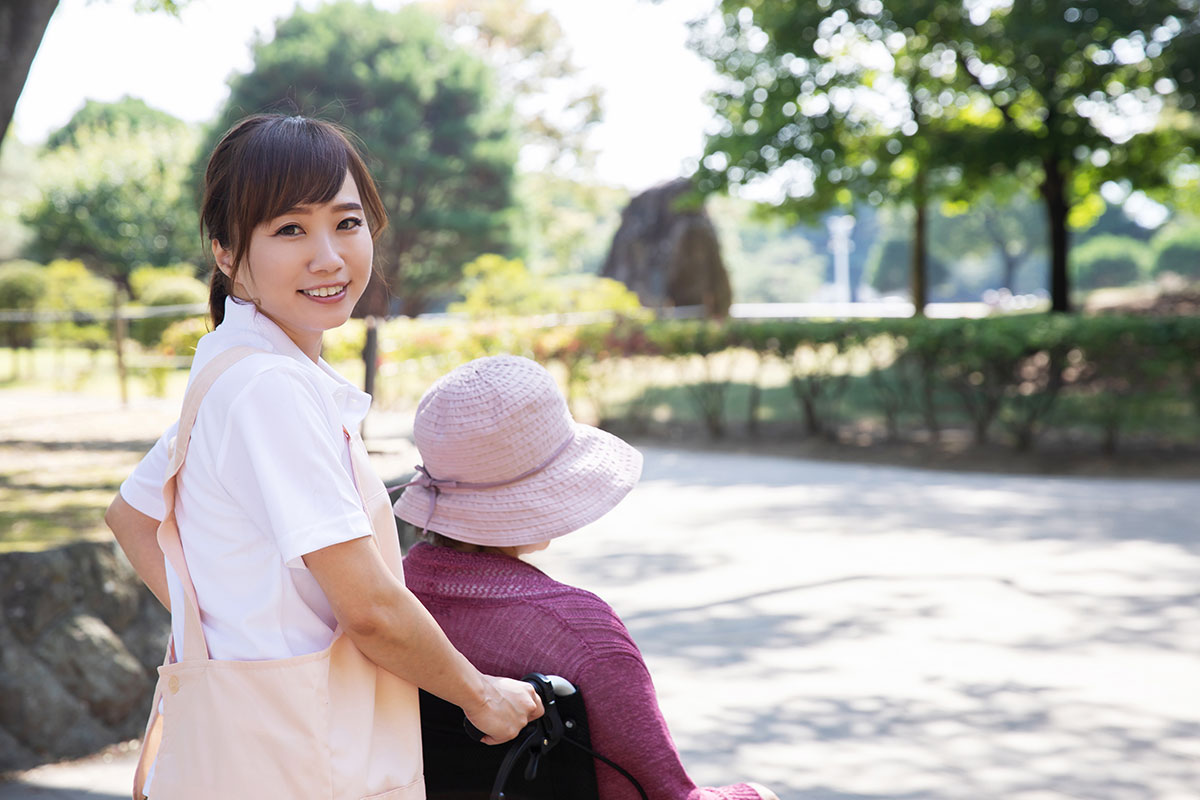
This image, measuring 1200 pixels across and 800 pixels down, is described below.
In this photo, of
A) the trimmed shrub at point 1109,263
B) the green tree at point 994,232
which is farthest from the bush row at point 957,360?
the green tree at point 994,232

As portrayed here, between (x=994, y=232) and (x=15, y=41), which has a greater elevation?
(x=994, y=232)

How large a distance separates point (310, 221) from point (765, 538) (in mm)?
5962

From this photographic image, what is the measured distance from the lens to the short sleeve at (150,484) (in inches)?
70.4

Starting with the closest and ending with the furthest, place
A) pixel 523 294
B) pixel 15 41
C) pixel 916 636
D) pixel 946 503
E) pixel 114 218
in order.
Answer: pixel 916 636, pixel 15 41, pixel 946 503, pixel 523 294, pixel 114 218

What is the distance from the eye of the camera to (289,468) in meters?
1.40

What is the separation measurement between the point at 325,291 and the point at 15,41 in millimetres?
4900

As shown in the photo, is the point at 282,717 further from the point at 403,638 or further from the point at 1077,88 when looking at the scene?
the point at 1077,88

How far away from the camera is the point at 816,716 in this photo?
4.21 metres

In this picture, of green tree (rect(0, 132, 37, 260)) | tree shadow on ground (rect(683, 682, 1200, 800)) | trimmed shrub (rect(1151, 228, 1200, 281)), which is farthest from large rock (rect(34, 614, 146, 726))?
trimmed shrub (rect(1151, 228, 1200, 281))

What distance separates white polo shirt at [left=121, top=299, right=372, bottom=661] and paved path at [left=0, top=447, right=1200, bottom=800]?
98.4 inches

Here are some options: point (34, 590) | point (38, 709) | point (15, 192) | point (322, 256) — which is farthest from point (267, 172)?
point (15, 192)

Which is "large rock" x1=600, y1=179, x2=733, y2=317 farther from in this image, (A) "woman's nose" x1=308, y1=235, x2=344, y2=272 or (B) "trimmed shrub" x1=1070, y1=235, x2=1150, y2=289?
(B) "trimmed shrub" x1=1070, y1=235, x2=1150, y2=289

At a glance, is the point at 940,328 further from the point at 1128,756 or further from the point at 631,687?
the point at 631,687

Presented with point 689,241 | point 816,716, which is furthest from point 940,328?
point 689,241
